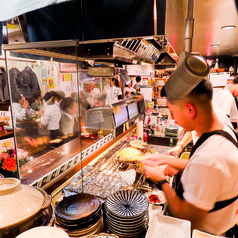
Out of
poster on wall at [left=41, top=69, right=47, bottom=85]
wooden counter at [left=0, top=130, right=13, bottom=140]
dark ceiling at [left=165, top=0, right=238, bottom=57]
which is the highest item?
dark ceiling at [left=165, top=0, right=238, bottom=57]

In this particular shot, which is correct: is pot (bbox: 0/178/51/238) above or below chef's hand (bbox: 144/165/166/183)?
above

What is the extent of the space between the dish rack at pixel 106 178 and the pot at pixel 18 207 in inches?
27.0

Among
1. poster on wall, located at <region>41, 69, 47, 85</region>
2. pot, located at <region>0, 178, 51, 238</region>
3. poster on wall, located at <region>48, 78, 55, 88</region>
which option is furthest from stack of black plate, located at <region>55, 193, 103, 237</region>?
poster on wall, located at <region>41, 69, 47, 85</region>

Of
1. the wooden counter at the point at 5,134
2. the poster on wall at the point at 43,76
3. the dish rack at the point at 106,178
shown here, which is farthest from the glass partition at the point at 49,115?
the wooden counter at the point at 5,134

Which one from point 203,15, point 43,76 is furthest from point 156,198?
point 43,76

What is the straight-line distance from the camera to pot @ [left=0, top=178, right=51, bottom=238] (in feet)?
2.73

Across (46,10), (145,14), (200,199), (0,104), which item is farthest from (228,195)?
(0,104)

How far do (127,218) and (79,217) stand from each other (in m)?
0.29

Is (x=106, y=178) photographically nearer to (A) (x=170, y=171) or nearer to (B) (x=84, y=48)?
(A) (x=170, y=171)

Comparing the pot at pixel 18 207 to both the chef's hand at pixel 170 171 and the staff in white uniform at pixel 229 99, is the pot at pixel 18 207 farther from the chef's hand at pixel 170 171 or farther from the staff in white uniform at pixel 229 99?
the staff in white uniform at pixel 229 99

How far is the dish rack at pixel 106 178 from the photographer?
5.47ft

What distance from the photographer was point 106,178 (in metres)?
1.85

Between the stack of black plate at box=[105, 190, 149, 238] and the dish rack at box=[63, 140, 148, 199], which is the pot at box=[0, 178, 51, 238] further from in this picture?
the dish rack at box=[63, 140, 148, 199]

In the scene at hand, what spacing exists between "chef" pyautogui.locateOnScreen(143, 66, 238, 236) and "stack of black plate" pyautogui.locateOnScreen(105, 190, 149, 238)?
267 millimetres
